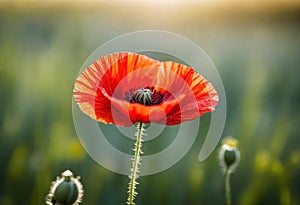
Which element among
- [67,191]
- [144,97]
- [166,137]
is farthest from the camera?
[166,137]

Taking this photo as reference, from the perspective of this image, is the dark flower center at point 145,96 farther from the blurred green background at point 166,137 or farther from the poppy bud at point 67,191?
the blurred green background at point 166,137

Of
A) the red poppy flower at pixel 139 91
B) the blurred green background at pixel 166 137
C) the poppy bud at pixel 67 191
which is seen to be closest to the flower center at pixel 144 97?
the red poppy flower at pixel 139 91

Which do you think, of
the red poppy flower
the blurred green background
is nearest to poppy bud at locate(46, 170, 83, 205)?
the red poppy flower

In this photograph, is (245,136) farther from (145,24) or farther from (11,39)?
(11,39)

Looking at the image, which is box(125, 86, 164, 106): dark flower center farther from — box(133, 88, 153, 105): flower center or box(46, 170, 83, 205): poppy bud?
box(46, 170, 83, 205): poppy bud

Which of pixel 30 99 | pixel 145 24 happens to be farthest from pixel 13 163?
pixel 145 24

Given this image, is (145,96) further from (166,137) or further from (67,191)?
(166,137)

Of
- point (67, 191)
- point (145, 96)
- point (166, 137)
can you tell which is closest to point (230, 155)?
point (145, 96)
